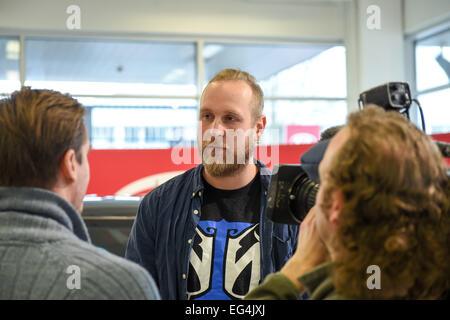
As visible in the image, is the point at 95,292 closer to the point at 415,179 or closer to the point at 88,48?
Answer: the point at 415,179

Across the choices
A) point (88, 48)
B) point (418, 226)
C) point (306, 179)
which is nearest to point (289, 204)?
point (306, 179)

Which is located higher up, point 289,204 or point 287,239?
point 289,204

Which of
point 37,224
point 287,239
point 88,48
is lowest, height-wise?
point 287,239

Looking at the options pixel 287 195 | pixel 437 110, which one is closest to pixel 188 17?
pixel 437 110

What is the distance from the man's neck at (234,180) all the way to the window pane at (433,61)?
512 cm

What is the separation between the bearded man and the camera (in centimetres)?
167

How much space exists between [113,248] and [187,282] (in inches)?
33.4

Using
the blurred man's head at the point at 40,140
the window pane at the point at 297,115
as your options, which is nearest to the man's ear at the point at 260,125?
the blurred man's head at the point at 40,140

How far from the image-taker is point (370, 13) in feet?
22.6

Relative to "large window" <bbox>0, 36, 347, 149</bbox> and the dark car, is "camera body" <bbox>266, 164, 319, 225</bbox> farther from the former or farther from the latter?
"large window" <bbox>0, 36, 347, 149</bbox>

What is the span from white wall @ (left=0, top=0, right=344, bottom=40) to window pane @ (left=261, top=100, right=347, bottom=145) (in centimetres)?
89

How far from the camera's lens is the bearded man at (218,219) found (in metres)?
1.67

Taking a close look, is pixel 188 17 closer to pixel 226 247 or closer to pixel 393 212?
pixel 226 247

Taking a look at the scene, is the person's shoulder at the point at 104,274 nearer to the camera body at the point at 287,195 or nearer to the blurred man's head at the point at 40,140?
the blurred man's head at the point at 40,140
